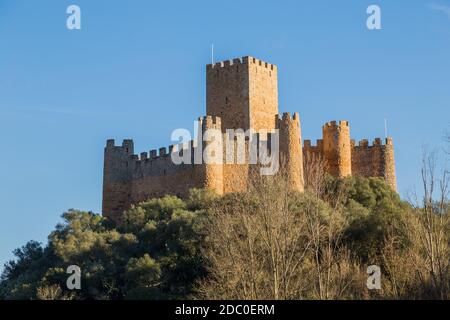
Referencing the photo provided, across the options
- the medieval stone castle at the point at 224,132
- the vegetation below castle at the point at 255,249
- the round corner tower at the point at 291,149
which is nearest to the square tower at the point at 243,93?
the medieval stone castle at the point at 224,132

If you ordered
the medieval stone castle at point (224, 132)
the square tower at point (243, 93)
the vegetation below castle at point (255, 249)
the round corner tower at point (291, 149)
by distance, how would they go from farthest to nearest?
the square tower at point (243, 93) < the medieval stone castle at point (224, 132) < the round corner tower at point (291, 149) < the vegetation below castle at point (255, 249)

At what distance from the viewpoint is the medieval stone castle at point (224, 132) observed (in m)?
46.5

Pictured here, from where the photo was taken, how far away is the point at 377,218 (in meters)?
38.1

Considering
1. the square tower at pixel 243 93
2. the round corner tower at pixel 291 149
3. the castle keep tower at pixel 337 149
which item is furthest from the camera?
the castle keep tower at pixel 337 149

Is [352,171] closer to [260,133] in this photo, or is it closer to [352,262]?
[260,133]

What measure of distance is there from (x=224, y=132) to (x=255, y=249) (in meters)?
15.6

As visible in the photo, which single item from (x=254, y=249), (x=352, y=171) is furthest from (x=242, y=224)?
(x=352, y=171)

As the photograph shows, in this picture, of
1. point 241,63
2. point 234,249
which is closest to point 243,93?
point 241,63

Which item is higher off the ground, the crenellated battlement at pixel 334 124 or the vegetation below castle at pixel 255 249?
the crenellated battlement at pixel 334 124

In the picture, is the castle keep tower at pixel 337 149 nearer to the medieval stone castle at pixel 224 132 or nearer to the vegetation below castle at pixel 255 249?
the medieval stone castle at pixel 224 132

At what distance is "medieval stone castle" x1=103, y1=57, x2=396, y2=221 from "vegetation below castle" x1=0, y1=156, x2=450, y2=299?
1994mm

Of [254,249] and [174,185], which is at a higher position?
[174,185]

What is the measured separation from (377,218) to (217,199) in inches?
287
